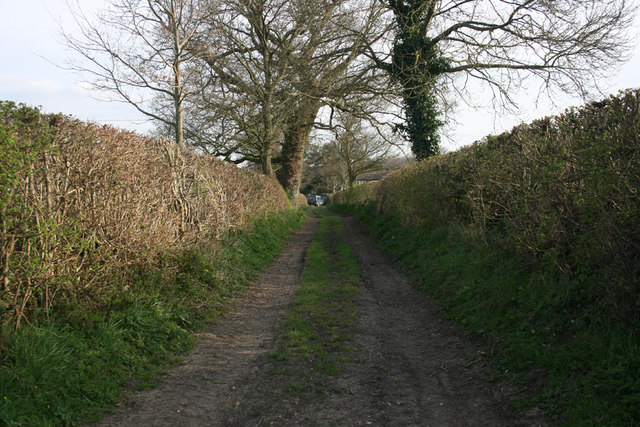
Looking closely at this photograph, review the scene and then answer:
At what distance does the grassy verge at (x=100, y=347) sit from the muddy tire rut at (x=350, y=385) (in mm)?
253

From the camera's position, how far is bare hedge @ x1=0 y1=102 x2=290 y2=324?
3.90 meters

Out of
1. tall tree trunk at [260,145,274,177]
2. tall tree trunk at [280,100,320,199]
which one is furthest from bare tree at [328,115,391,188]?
tall tree trunk at [260,145,274,177]

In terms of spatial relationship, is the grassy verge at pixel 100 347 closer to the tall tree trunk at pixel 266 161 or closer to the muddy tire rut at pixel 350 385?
the muddy tire rut at pixel 350 385

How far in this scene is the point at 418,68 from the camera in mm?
16469

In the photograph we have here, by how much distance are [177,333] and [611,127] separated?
5.61 m

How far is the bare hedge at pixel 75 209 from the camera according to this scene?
3.90 metres

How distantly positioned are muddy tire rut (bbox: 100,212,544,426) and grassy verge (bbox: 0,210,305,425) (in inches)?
10.0

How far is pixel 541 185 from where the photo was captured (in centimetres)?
533

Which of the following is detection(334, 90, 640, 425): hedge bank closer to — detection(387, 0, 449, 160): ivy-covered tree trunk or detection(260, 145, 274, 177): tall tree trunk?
detection(387, 0, 449, 160): ivy-covered tree trunk

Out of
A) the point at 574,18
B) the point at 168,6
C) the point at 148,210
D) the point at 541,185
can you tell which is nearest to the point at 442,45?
the point at 574,18

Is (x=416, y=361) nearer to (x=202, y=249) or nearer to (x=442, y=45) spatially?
(x=202, y=249)

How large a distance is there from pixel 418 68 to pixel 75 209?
48.7ft

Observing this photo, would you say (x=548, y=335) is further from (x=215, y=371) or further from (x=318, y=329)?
(x=215, y=371)

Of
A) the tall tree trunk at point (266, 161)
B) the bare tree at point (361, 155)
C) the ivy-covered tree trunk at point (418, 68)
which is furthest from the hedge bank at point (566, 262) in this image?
the bare tree at point (361, 155)
